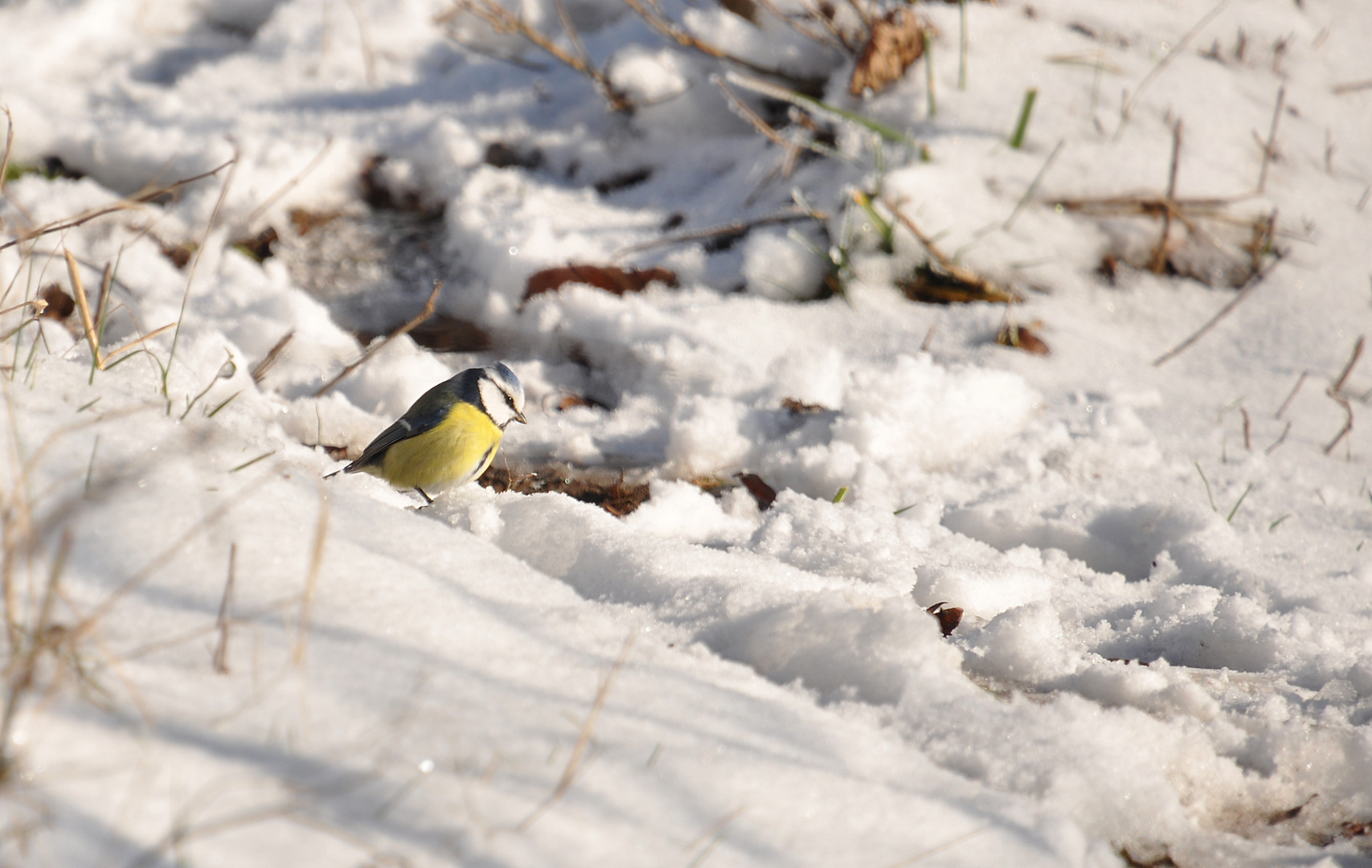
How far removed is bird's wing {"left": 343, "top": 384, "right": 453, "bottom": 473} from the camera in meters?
2.47

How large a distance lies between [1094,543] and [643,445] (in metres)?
1.31

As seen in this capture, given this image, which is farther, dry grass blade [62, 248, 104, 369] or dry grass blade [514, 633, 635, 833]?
dry grass blade [62, 248, 104, 369]

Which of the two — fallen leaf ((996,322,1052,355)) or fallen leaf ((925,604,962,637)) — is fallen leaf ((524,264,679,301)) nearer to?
fallen leaf ((996,322,1052,355))

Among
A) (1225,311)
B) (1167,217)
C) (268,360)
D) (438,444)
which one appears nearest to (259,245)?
(268,360)

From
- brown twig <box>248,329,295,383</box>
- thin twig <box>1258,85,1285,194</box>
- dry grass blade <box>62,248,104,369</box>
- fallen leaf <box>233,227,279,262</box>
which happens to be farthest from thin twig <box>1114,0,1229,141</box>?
dry grass blade <box>62,248,104,369</box>

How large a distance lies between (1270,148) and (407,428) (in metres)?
3.61

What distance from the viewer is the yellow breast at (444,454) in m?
2.45

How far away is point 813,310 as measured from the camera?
3439 millimetres

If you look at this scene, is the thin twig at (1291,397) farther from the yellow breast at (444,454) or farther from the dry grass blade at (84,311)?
the dry grass blade at (84,311)

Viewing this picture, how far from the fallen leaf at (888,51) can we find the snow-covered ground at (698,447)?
10cm

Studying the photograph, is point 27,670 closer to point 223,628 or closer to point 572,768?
point 223,628

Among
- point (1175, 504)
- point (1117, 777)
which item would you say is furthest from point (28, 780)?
point (1175, 504)

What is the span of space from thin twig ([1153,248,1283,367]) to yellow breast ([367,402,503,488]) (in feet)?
7.69

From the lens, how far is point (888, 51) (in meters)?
3.83
